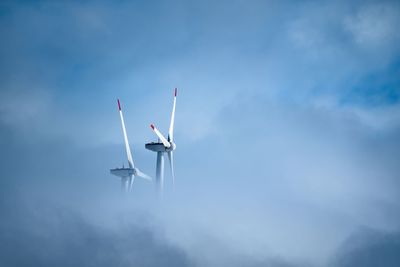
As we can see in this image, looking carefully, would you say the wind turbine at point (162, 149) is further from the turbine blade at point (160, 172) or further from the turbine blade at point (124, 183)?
the turbine blade at point (124, 183)

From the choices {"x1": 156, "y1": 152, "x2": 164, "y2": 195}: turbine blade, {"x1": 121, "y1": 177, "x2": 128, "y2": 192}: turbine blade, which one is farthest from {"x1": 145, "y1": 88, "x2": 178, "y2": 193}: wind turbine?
{"x1": 121, "y1": 177, "x2": 128, "y2": 192}: turbine blade

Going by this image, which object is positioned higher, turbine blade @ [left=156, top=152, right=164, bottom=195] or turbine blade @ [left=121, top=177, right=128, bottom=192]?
turbine blade @ [left=121, top=177, right=128, bottom=192]

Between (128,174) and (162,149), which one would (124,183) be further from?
(162,149)

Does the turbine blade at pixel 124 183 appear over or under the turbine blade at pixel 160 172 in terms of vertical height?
over

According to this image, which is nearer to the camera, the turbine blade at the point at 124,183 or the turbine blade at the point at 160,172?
the turbine blade at the point at 160,172

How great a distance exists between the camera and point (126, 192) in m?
189

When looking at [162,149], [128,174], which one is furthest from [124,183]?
[162,149]

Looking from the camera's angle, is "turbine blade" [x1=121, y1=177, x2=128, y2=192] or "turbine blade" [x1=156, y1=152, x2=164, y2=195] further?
"turbine blade" [x1=121, y1=177, x2=128, y2=192]

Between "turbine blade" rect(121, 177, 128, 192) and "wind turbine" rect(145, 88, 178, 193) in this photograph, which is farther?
"turbine blade" rect(121, 177, 128, 192)

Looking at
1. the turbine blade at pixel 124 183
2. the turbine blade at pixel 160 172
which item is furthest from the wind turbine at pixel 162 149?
the turbine blade at pixel 124 183

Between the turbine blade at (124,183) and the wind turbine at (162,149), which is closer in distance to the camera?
the wind turbine at (162,149)

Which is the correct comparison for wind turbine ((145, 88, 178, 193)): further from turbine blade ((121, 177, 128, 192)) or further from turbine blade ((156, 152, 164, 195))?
turbine blade ((121, 177, 128, 192))

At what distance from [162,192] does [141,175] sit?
861 inches

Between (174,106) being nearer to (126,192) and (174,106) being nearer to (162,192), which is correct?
(162,192)
